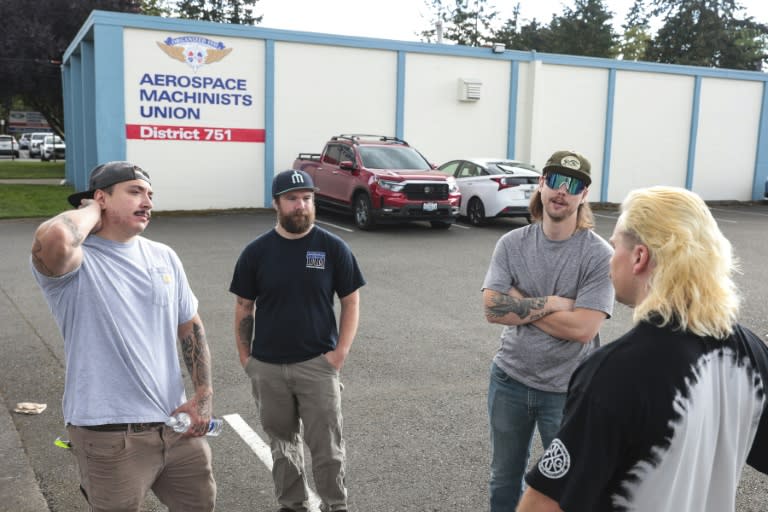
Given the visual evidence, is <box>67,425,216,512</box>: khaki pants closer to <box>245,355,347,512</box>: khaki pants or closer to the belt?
the belt

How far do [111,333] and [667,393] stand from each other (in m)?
2.04

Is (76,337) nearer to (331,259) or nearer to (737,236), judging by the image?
(331,259)

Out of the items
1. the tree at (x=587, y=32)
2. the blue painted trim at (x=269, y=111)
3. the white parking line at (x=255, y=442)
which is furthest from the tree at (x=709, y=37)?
the white parking line at (x=255, y=442)

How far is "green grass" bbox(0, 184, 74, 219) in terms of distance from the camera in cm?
1761

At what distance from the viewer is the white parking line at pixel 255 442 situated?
4059mm

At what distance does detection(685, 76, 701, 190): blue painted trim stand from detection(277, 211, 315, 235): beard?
2328 cm

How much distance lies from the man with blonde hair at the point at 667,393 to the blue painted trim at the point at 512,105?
2104cm

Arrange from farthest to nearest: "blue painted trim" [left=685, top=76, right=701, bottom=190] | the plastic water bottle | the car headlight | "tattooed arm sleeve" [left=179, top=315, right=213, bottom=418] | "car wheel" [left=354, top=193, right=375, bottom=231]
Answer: "blue painted trim" [left=685, top=76, right=701, bottom=190] → "car wheel" [left=354, top=193, right=375, bottom=231] → the car headlight → "tattooed arm sleeve" [left=179, top=315, right=213, bottom=418] → the plastic water bottle

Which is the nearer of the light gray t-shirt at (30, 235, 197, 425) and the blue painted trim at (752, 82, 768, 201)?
the light gray t-shirt at (30, 235, 197, 425)

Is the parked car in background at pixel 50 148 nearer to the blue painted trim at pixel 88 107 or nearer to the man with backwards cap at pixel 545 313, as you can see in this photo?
the blue painted trim at pixel 88 107

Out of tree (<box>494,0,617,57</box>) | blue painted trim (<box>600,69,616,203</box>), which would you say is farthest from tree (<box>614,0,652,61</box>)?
blue painted trim (<box>600,69,616,203</box>)

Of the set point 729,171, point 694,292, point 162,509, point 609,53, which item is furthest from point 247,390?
point 609,53

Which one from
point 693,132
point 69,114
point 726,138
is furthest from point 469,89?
point 69,114

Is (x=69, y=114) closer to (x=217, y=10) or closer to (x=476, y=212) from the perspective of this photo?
(x=476, y=212)
